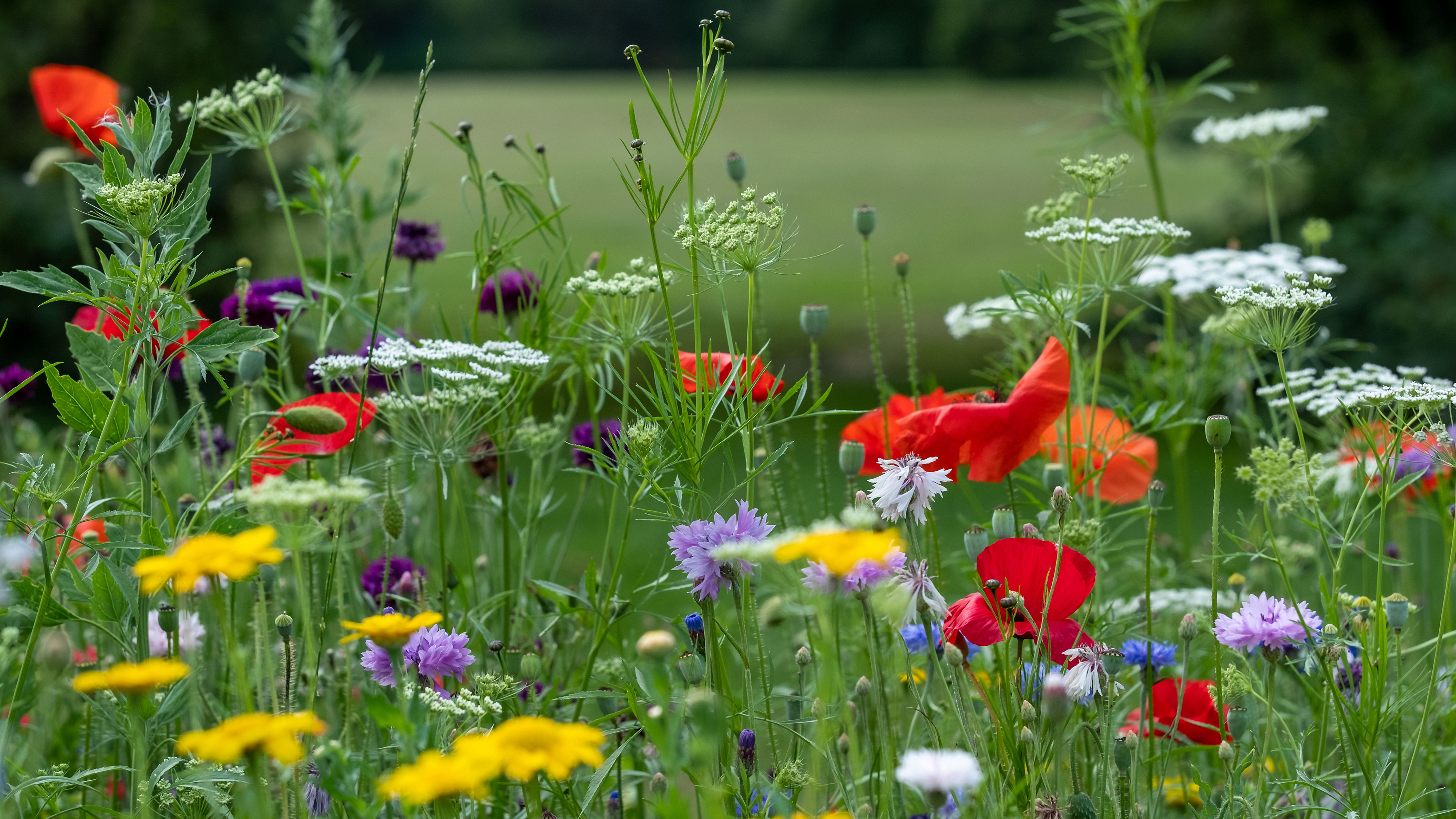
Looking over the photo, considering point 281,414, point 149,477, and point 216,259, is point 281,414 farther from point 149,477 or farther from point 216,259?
point 216,259

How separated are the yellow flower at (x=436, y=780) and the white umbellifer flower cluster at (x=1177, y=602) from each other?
2.57 feet

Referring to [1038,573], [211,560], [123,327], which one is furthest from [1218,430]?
[123,327]

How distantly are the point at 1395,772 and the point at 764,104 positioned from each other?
59.6ft

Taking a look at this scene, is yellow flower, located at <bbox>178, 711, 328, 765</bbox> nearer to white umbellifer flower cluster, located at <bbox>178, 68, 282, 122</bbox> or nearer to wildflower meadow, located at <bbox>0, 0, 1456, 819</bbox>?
wildflower meadow, located at <bbox>0, 0, 1456, 819</bbox>

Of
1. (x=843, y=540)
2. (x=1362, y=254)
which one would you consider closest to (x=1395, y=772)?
(x=843, y=540)

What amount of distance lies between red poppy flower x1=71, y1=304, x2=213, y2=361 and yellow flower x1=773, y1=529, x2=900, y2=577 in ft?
1.59

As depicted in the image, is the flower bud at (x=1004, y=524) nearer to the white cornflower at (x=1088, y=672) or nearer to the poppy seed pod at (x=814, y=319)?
the white cornflower at (x=1088, y=672)

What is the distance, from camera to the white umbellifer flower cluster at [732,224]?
0.87m

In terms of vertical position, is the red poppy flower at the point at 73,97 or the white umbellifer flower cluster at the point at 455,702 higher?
the red poppy flower at the point at 73,97

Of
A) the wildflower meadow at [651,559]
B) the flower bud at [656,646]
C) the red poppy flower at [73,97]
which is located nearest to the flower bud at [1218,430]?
the wildflower meadow at [651,559]

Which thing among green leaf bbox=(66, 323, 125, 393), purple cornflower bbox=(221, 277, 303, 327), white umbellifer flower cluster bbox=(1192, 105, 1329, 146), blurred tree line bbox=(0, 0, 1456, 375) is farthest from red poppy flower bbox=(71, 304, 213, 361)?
blurred tree line bbox=(0, 0, 1456, 375)

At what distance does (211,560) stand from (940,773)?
0.33 m

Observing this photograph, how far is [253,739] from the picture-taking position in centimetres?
50

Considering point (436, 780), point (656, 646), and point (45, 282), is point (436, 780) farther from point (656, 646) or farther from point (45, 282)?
point (45, 282)
